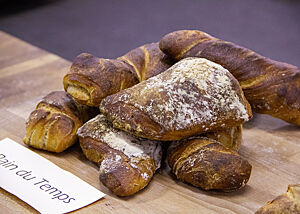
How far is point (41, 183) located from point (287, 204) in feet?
2.15

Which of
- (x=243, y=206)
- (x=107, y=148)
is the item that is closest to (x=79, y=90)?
(x=107, y=148)

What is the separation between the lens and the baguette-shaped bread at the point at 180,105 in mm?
1303

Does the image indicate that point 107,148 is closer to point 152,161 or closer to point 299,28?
point 152,161

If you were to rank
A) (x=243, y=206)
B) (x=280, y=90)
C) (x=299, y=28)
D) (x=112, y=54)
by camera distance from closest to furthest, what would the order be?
(x=243, y=206) → (x=280, y=90) → (x=112, y=54) → (x=299, y=28)

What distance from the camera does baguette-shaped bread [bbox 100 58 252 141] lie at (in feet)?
4.27

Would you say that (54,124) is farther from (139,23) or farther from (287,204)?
(139,23)

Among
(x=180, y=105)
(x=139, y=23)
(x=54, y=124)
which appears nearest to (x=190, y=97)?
(x=180, y=105)

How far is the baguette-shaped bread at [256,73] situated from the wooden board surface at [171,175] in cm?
11

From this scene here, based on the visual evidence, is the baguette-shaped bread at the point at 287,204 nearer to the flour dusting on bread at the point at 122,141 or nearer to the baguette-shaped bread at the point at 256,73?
the flour dusting on bread at the point at 122,141

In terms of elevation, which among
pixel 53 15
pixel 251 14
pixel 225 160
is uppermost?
pixel 225 160

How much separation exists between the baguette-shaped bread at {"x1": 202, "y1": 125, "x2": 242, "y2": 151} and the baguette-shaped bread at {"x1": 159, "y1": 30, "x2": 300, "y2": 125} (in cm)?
20

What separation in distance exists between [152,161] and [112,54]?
2170 millimetres

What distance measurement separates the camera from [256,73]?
5.19ft

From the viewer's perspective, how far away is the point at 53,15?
160 inches
